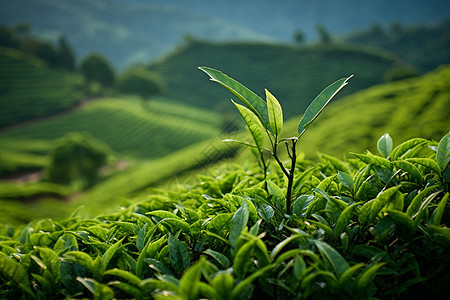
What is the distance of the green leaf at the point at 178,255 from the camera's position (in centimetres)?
88

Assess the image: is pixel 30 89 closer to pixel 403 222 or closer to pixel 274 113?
pixel 274 113

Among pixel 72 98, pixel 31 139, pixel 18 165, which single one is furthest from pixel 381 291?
pixel 72 98

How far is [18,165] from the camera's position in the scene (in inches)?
809

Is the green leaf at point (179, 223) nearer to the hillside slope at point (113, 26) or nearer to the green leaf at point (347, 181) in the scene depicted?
the green leaf at point (347, 181)

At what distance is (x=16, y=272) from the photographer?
91 centimetres

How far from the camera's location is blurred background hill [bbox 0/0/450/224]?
23.6ft

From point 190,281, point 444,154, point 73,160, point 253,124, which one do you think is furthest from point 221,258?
point 73,160

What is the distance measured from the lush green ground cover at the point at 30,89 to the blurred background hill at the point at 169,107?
138 mm

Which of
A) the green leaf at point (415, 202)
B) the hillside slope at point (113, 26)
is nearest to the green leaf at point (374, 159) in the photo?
the green leaf at point (415, 202)

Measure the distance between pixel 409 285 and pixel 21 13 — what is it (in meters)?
158

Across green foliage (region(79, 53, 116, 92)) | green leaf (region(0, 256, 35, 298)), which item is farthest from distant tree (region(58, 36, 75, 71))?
green leaf (region(0, 256, 35, 298))

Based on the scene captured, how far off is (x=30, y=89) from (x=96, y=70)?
26.3ft

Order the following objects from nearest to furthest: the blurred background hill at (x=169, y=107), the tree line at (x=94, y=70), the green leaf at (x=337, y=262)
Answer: the green leaf at (x=337, y=262) → the blurred background hill at (x=169, y=107) → the tree line at (x=94, y=70)

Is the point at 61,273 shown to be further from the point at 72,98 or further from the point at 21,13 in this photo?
the point at 21,13
